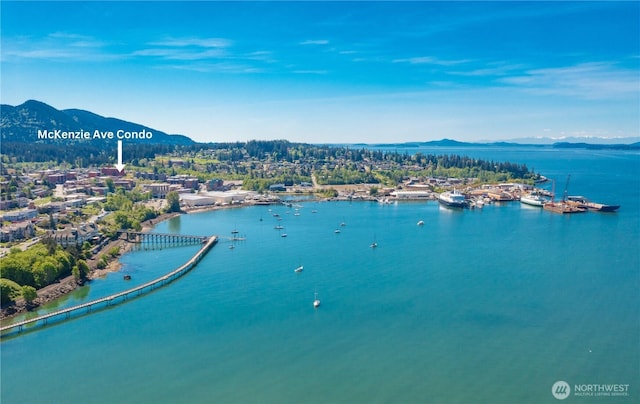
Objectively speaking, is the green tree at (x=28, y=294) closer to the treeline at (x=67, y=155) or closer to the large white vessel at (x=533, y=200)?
the large white vessel at (x=533, y=200)

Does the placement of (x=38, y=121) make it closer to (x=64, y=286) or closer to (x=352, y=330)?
(x=64, y=286)

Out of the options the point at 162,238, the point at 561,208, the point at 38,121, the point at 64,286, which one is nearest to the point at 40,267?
the point at 64,286

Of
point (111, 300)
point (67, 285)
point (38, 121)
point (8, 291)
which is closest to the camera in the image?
point (8, 291)

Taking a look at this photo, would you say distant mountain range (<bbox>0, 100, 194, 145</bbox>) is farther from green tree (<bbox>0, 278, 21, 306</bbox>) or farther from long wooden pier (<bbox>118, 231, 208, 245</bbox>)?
green tree (<bbox>0, 278, 21, 306</bbox>)

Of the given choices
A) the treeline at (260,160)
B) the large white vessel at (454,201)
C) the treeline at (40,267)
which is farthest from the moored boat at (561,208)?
the treeline at (40,267)

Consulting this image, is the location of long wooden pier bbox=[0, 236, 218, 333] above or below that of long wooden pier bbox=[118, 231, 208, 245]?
below

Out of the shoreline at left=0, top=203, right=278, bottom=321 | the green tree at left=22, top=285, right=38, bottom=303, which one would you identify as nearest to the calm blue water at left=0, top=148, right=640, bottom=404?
the shoreline at left=0, top=203, right=278, bottom=321

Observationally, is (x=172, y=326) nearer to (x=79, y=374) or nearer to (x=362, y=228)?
(x=79, y=374)

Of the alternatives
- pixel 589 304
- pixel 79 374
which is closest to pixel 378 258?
pixel 589 304
